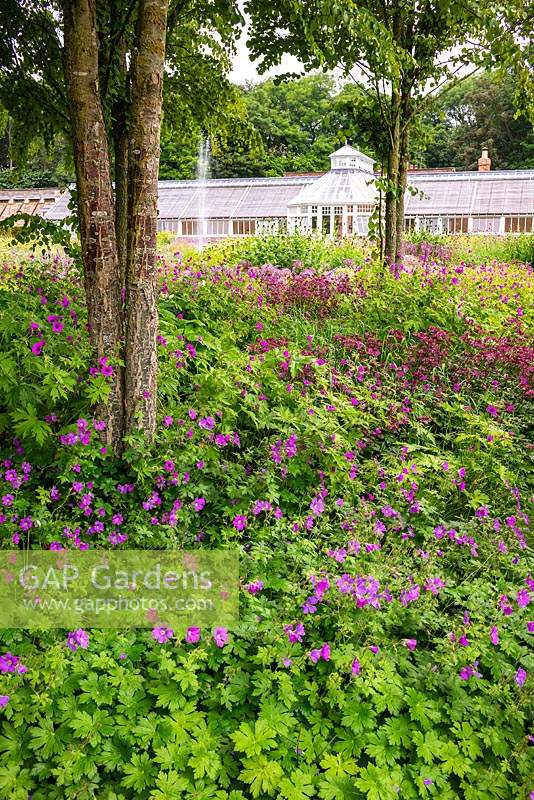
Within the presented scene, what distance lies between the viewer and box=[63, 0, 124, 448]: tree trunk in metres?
2.99

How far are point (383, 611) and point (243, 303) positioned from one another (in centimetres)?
311

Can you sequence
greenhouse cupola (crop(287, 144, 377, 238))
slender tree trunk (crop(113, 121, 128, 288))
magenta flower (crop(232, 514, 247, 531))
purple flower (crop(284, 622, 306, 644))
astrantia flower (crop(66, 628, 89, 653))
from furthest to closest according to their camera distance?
greenhouse cupola (crop(287, 144, 377, 238)) → slender tree trunk (crop(113, 121, 128, 288)) → magenta flower (crop(232, 514, 247, 531)) → purple flower (crop(284, 622, 306, 644)) → astrantia flower (crop(66, 628, 89, 653))

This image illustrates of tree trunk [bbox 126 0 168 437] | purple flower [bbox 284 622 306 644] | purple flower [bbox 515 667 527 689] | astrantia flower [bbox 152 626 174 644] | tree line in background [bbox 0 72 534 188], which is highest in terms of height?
tree line in background [bbox 0 72 534 188]

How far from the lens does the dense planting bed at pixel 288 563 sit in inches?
79.3

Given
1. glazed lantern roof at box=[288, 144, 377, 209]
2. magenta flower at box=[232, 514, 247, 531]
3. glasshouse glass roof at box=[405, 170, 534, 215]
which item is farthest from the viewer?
glasshouse glass roof at box=[405, 170, 534, 215]

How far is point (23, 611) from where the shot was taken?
229cm

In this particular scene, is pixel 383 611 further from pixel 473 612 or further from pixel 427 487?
pixel 427 487

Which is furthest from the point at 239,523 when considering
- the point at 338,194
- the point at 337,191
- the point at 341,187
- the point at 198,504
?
the point at 341,187

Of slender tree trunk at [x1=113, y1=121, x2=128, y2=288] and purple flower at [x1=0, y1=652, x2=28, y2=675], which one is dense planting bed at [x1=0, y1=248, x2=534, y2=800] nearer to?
purple flower at [x1=0, y1=652, x2=28, y2=675]

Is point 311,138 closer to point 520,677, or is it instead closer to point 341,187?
point 341,187

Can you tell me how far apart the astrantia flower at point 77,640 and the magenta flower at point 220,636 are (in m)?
0.40

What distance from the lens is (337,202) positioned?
25.0 meters

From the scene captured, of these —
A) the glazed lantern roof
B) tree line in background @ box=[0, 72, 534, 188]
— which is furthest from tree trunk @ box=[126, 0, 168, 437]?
tree line in background @ box=[0, 72, 534, 188]

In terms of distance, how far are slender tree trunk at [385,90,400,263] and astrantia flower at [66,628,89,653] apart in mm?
5637
